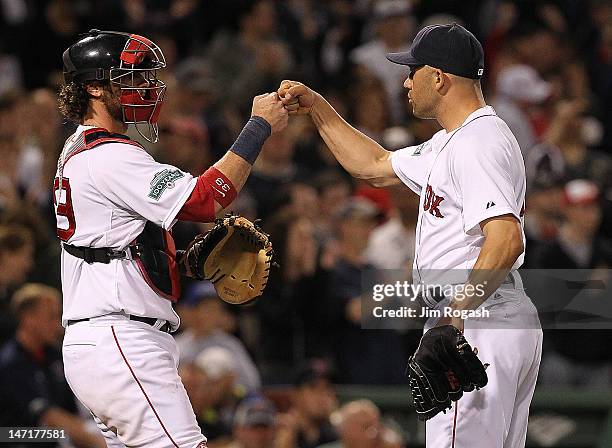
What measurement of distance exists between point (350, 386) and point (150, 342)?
11.5 feet

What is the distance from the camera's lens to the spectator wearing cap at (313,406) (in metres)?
7.29

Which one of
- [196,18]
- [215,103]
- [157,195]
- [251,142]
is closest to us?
[157,195]

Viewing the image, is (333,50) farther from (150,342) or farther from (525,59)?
(150,342)

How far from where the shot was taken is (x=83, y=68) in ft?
14.9

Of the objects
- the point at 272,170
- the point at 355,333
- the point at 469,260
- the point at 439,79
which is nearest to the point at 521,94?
the point at 272,170

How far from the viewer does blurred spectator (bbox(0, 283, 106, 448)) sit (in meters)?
6.42

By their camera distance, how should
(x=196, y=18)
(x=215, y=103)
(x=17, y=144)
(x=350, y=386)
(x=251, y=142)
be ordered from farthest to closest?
(x=196, y=18) < (x=215, y=103) < (x=17, y=144) < (x=350, y=386) < (x=251, y=142)

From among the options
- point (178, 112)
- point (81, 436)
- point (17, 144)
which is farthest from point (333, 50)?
point (81, 436)

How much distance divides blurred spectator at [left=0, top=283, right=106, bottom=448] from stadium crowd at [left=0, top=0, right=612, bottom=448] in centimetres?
1

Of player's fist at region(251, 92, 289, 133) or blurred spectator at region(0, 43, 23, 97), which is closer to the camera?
player's fist at region(251, 92, 289, 133)

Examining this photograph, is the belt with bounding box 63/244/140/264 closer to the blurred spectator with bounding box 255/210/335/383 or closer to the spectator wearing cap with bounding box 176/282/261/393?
the spectator wearing cap with bounding box 176/282/261/393

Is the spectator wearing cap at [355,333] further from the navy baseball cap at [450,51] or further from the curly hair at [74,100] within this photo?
the curly hair at [74,100]

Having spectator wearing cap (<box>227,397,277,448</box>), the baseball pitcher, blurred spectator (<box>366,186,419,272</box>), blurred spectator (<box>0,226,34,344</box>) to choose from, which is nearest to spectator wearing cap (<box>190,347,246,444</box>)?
spectator wearing cap (<box>227,397,277,448</box>)

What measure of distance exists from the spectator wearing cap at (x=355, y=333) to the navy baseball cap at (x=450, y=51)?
3.13 m
